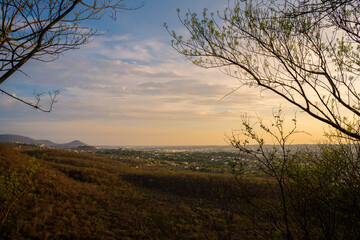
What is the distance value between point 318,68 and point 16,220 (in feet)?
62.6

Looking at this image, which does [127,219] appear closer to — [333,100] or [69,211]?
[69,211]

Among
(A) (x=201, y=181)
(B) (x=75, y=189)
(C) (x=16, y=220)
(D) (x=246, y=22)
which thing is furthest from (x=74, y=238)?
(A) (x=201, y=181)

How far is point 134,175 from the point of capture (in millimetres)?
37969

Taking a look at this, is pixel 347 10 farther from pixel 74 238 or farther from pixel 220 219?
pixel 220 219

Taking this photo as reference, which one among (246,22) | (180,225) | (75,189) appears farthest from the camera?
(75,189)

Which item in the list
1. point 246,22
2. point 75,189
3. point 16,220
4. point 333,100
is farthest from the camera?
point 75,189

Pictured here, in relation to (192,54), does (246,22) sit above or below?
above

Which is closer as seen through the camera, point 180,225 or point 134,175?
point 180,225

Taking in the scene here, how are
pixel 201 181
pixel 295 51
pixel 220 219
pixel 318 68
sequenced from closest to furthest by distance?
pixel 318 68, pixel 295 51, pixel 220 219, pixel 201 181

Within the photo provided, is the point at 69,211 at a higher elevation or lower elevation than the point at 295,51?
lower

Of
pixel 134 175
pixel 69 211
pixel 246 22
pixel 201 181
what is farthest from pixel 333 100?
pixel 134 175

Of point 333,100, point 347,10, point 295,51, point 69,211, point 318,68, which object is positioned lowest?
point 69,211

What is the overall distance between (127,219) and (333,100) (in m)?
18.5

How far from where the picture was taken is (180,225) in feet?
58.3
